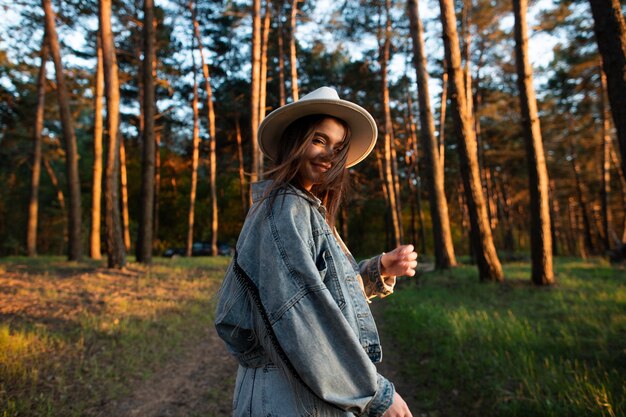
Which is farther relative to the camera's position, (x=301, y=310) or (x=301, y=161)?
(x=301, y=161)

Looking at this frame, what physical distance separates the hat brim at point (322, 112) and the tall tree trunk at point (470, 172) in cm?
823

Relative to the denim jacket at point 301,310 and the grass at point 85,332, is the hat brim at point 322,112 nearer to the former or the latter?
the denim jacket at point 301,310

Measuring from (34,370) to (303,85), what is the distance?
20.3 m

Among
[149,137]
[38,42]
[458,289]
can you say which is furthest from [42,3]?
[458,289]

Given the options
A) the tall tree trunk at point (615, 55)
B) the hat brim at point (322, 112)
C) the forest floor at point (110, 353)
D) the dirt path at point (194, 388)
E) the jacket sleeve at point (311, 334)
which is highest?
the tall tree trunk at point (615, 55)

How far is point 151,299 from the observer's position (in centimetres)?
780

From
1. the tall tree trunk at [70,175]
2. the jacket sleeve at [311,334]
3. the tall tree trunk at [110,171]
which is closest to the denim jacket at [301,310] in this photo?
the jacket sleeve at [311,334]

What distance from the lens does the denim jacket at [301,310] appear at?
3.81 ft

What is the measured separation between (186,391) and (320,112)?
4237 millimetres

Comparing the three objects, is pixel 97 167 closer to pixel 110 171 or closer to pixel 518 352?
pixel 110 171

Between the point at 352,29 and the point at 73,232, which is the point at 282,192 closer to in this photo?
the point at 73,232

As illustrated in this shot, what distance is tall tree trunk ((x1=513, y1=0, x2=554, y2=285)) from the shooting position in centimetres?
864

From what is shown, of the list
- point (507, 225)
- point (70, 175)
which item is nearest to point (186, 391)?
point (70, 175)

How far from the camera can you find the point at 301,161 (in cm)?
158
